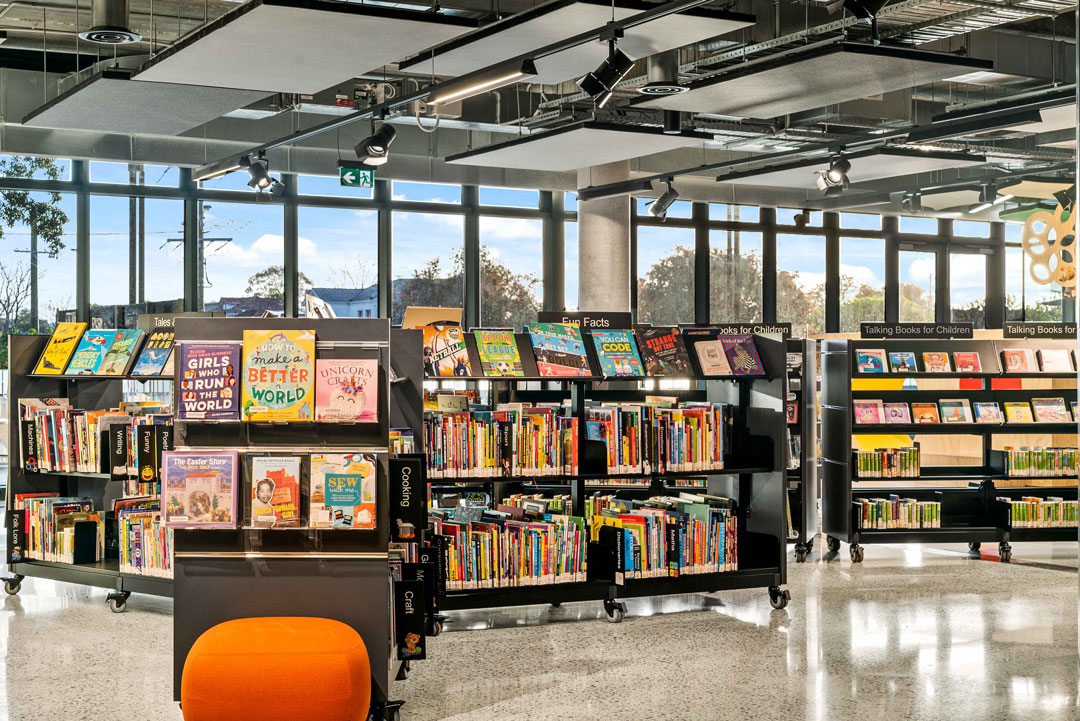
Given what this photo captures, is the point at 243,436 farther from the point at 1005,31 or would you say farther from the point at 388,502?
the point at 1005,31

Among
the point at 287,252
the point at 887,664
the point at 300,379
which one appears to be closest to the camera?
the point at 300,379

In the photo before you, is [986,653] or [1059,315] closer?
[986,653]

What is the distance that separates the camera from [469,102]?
11273 millimetres

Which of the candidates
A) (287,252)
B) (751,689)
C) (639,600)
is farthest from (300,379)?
(287,252)

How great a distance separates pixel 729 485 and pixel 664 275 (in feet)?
24.9

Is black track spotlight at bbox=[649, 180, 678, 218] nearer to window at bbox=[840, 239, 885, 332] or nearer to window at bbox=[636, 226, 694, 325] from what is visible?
window at bbox=[636, 226, 694, 325]

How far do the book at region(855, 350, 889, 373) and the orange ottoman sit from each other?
6200 millimetres

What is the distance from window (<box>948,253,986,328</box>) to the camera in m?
15.9

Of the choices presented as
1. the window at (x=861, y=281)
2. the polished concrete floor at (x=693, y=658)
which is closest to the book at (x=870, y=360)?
the polished concrete floor at (x=693, y=658)

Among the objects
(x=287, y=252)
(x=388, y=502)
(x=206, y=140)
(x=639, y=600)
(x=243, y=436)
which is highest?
(x=206, y=140)

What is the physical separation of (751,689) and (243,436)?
2.73 m

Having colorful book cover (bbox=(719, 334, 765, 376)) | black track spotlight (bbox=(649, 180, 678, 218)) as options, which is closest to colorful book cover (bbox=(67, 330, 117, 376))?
colorful book cover (bbox=(719, 334, 765, 376))

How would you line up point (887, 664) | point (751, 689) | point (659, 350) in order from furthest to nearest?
point (659, 350) → point (887, 664) → point (751, 689)

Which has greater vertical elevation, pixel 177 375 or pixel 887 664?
pixel 177 375
